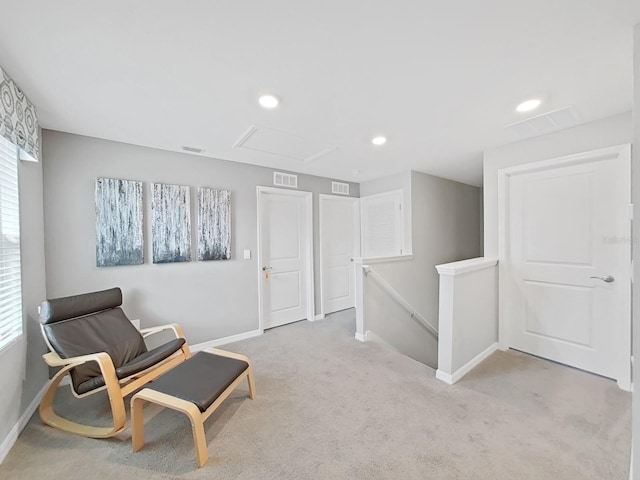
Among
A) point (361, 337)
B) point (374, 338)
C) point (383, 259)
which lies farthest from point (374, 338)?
point (383, 259)

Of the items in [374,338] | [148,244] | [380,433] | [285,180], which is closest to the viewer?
[380,433]

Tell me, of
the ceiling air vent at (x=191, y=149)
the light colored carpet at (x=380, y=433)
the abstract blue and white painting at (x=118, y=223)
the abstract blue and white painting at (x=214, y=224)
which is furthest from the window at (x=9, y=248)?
the abstract blue and white painting at (x=214, y=224)

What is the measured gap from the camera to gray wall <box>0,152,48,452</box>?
1624 mm

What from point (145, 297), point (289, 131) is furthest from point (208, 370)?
point (289, 131)

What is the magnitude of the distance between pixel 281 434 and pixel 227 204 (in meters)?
2.48

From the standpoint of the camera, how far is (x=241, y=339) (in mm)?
3318

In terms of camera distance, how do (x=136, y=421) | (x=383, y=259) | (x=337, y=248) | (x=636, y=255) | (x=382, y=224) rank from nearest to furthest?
(x=636, y=255), (x=136, y=421), (x=383, y=259), (x=382, y=224), (x=337, y=248)

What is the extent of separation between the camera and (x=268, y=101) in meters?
1.87

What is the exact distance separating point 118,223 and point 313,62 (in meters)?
2.43

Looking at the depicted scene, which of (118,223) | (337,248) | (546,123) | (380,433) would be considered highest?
(546,123)

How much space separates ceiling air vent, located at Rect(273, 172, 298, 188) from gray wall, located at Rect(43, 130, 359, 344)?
8 centimetres

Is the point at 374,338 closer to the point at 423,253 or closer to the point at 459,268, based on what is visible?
the point at 459,268

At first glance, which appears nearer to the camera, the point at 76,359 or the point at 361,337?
the point at 76,359

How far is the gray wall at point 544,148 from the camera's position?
7.11 ft
